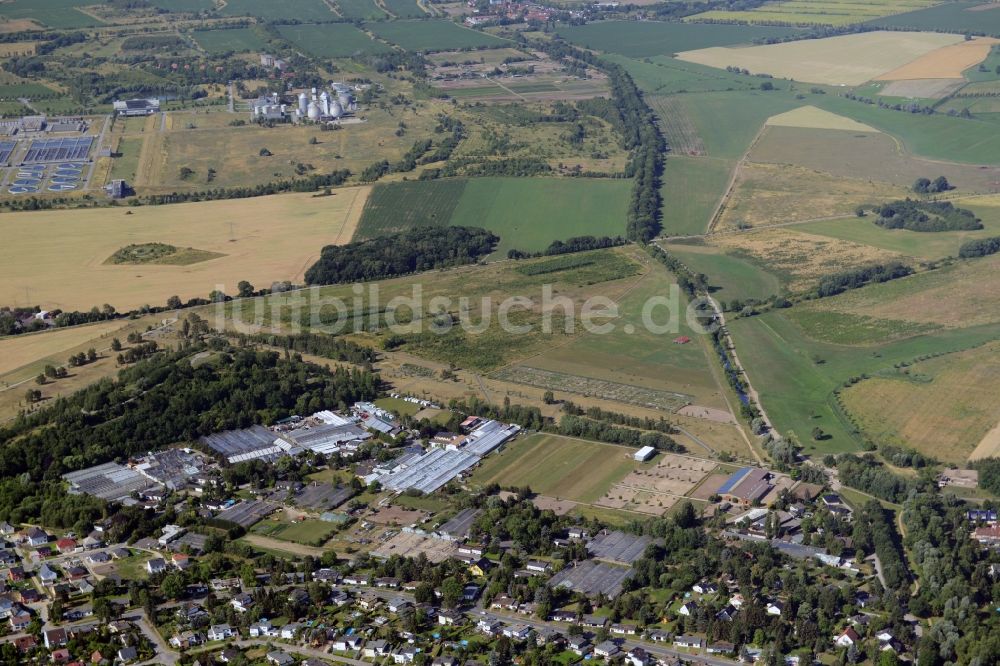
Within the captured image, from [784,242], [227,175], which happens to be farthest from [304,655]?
[227,175]

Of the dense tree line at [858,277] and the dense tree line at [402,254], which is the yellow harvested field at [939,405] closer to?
the dense tree line at [858,277]

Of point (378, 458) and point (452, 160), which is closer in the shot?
point (378, 458)

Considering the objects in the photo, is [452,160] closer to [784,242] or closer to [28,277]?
[784,242]

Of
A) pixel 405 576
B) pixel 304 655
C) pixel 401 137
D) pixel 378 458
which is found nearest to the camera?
pixel 304 655

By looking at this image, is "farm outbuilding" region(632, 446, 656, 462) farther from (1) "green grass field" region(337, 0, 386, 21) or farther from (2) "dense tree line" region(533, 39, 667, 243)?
(1) "green grass field" region(337, 0, 386, 21)

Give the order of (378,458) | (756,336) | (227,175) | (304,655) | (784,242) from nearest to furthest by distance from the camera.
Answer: (304,655), (378,458), (756,336), (784,242), (227,175)

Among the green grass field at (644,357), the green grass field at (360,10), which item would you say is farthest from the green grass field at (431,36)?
the green grass field at (644,357)

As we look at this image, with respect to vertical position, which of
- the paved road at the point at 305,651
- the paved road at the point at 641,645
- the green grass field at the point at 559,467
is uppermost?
the green grass field at the point at 559,467
